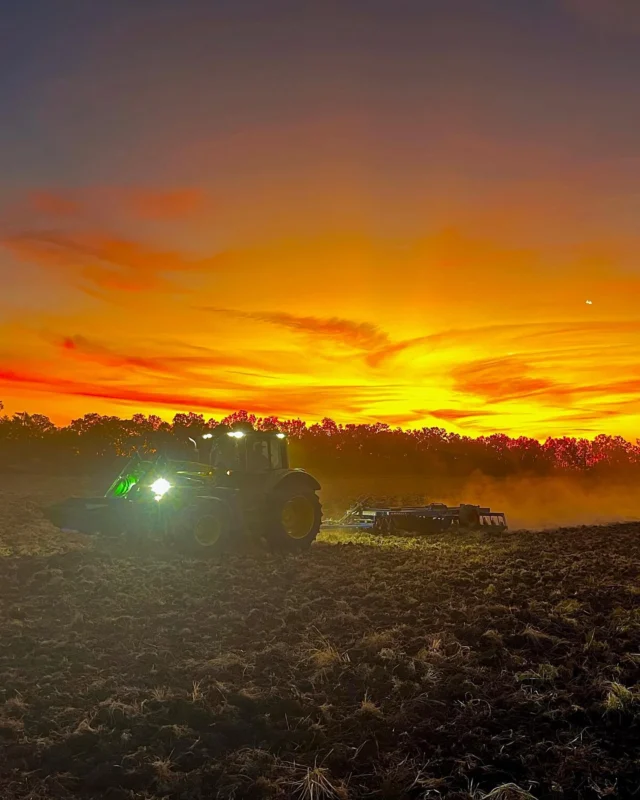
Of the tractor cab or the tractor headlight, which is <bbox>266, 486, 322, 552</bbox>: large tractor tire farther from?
the tractor headlight

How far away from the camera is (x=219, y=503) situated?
15.4 meters

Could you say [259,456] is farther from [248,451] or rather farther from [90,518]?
[90,518]

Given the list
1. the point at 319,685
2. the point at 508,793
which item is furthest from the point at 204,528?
the point at 508,793

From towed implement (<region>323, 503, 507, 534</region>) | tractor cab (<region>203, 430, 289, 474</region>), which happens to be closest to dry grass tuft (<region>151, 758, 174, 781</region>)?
tractor cab (<region>203, 430, 289, 474</region>)

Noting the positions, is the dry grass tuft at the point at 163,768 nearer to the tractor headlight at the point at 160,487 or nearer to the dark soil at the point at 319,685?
the dark soil at the point at 319,685

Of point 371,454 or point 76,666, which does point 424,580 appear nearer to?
point 76,666

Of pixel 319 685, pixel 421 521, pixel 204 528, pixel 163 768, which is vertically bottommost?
pixel 163 768

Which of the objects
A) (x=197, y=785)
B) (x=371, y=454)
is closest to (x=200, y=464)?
(x=197, y=785)

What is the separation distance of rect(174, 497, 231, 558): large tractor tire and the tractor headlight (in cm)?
→ 107

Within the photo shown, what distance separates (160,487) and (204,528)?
67.7 inches

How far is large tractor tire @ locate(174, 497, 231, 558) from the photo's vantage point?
605 inches

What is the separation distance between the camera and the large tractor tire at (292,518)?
16.0 metres

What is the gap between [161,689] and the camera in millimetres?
7074

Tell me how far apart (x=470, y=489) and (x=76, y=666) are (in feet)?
129
